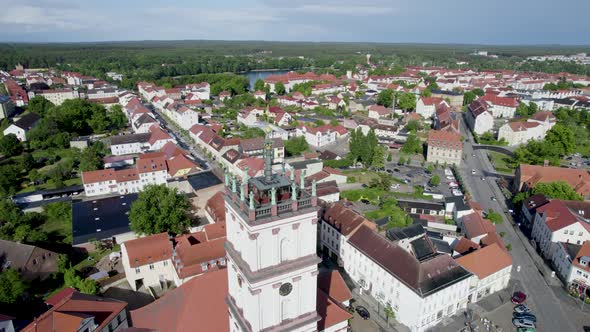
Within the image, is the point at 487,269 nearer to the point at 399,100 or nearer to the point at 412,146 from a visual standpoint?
the point at 412,146

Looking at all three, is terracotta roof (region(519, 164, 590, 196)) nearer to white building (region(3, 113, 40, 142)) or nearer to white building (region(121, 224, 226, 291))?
white building (region(121, 224, 226, 291))

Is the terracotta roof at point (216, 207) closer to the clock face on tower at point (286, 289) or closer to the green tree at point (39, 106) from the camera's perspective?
the clock face on tower at point (286, 289)

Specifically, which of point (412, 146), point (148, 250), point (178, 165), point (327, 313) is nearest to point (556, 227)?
point (327, 313)

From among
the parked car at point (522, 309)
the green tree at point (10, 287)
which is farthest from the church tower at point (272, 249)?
the green tree at point (10, 287)

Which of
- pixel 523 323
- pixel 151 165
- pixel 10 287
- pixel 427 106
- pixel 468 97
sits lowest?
pixel 523 323

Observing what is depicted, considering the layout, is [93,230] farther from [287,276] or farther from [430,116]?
[430,116]

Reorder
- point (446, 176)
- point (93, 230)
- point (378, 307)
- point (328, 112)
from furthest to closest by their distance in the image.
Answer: point (328, 112) → point (446, 176) → point (93, 230) → point (378, 307)

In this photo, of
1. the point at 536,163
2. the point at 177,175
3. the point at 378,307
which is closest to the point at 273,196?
the point at 378,307
